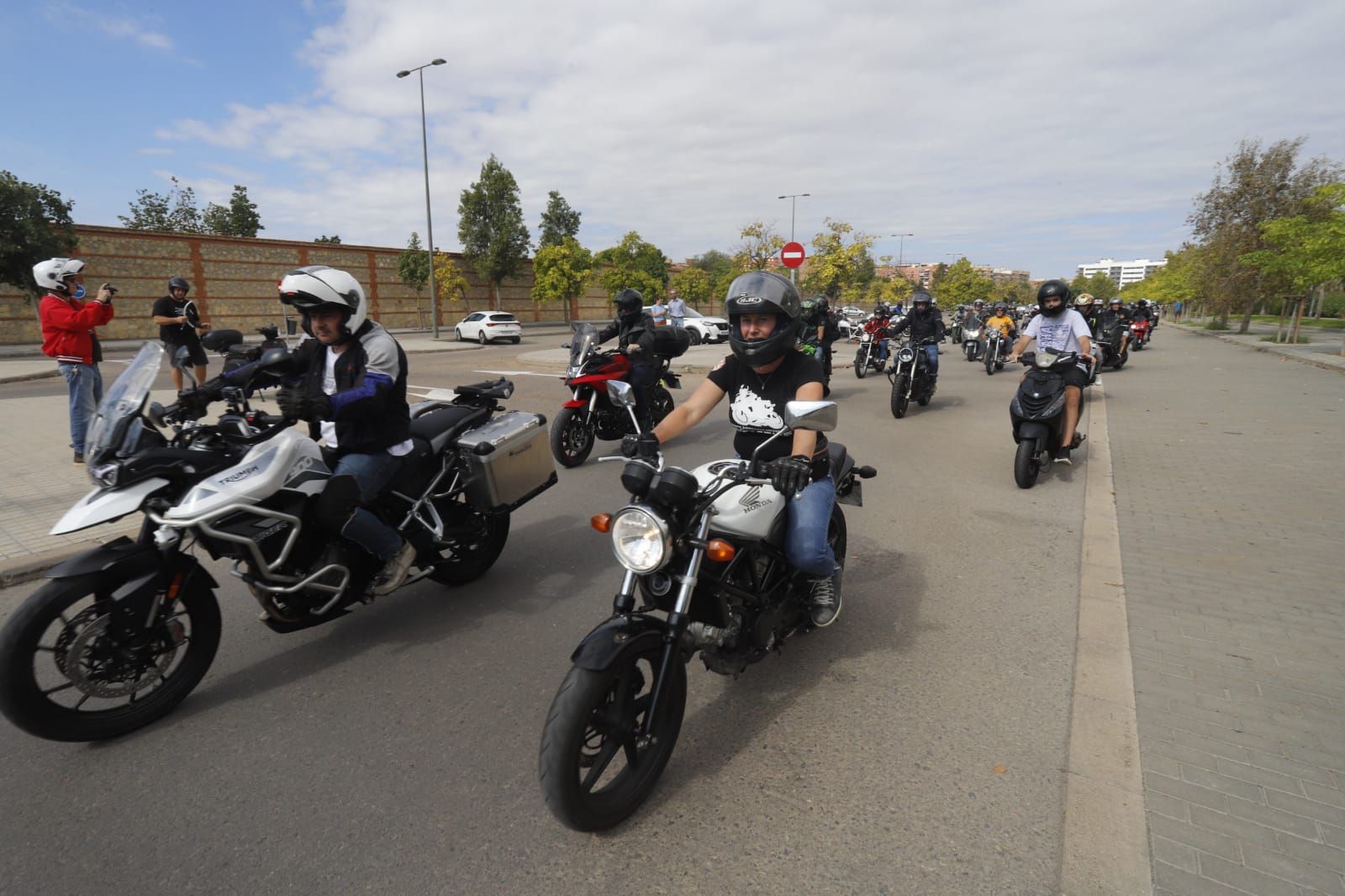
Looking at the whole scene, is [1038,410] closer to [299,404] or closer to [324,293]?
[324,293]

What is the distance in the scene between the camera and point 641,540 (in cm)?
239

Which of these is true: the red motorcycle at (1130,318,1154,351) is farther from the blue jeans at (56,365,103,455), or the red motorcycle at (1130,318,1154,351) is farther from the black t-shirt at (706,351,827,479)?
the blue jeans at (56,365,103,455)

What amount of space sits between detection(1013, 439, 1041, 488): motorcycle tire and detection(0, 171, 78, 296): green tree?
31330mm

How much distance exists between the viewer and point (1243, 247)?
3028cm

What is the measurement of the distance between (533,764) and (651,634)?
0.83 metres

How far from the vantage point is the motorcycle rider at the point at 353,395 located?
3389 millimetres

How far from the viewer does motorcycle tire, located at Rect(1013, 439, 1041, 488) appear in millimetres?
6637

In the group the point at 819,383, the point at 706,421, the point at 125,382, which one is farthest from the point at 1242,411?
the point at 125,382

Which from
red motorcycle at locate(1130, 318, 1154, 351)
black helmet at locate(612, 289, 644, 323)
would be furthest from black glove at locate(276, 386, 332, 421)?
red motorcycle at locate(1130, 318, 1154, 351)

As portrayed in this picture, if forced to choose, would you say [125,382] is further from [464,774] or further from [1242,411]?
[1242,411]

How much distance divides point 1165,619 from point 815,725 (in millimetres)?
2262

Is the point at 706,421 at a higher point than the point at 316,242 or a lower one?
lower

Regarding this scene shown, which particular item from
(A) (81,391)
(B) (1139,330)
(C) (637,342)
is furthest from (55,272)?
(B) (1139,330)

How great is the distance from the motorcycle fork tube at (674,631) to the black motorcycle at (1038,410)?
17.2ft
